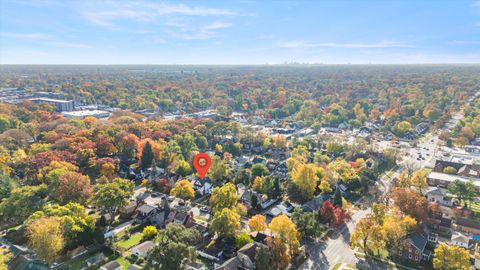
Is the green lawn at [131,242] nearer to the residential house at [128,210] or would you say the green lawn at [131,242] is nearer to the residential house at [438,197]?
the residential house at [128,210]

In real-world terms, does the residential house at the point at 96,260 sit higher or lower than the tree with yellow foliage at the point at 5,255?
lower

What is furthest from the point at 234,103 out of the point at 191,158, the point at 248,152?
the point at 191,158

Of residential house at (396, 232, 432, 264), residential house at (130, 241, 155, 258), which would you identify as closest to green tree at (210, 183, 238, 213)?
residential house at (130, 241, 155, 258)

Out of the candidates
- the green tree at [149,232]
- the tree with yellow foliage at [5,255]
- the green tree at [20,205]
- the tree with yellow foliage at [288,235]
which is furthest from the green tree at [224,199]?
the tree with yellow foliage at [5,255]

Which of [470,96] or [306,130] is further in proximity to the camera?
[470,96]

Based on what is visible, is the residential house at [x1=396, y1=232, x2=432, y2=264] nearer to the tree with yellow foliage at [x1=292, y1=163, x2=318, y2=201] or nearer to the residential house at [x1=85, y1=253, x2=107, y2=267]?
the tree with yellow foliage at [x1=292, y1=163, x2=318, y2=201]

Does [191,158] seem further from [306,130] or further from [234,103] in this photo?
[234,103]
